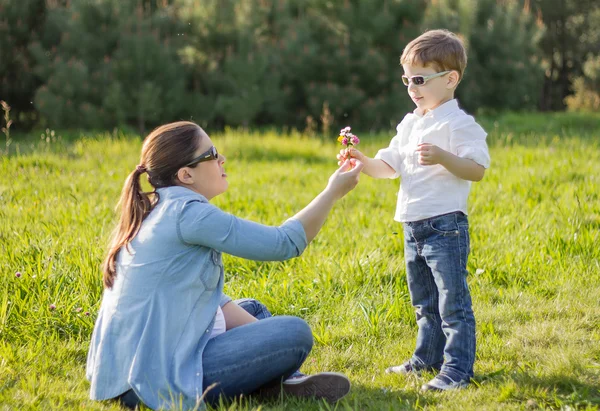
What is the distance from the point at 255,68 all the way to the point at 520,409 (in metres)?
11.0

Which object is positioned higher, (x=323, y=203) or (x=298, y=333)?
(x=323, y=203)

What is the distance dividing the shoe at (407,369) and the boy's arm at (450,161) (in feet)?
3.02

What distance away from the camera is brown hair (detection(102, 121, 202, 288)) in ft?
9.25

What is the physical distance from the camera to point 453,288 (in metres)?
3.06

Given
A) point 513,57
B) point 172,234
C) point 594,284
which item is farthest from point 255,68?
point 172,234

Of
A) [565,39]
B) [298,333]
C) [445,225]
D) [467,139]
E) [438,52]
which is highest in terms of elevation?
[438,52]

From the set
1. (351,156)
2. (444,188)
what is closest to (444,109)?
(444,188)

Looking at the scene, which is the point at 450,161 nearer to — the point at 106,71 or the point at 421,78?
the point at 421,78

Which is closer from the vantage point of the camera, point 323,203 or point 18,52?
point 323,203

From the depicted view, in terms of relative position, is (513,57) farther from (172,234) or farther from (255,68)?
(172,234)

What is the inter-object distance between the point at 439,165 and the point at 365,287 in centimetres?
132

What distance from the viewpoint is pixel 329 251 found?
15.9ft

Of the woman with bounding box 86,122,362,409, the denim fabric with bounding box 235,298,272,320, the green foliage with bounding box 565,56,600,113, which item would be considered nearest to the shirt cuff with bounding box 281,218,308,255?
the woman with bounding box 86,122,362,409

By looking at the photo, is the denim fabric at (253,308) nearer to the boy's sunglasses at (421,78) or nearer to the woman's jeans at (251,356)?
the woman's jeans at (251,356)
